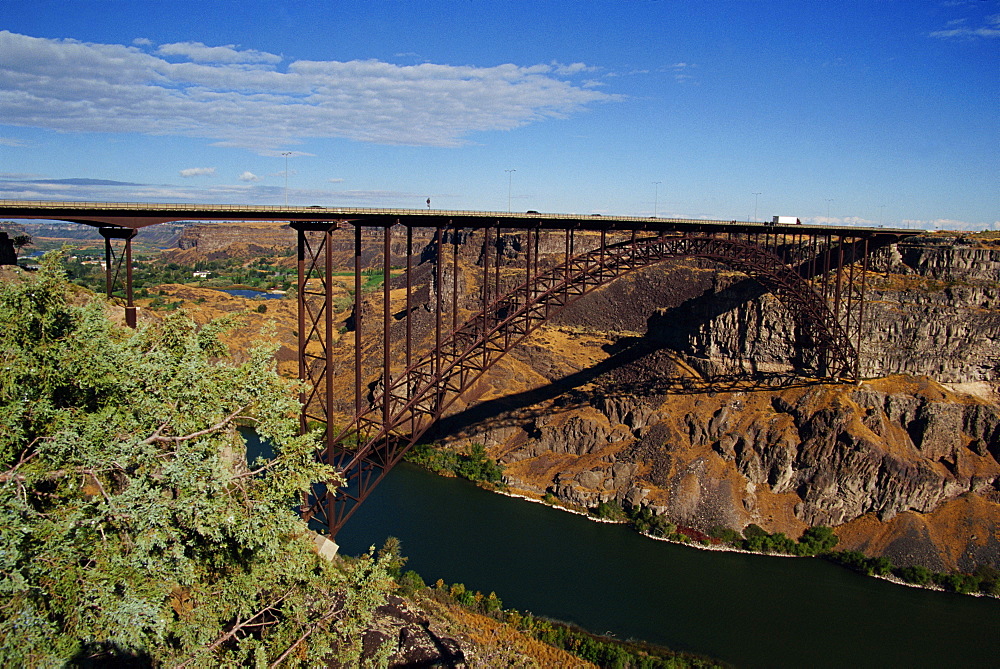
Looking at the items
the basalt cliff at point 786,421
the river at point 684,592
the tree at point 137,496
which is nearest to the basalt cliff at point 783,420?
the basalt cliff at point 786,421

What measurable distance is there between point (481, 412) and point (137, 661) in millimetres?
29539

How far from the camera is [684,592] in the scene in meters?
24.4

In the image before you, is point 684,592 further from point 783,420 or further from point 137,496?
point 137,496

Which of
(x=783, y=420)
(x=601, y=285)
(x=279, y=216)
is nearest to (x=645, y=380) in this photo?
(x=783, y=420)

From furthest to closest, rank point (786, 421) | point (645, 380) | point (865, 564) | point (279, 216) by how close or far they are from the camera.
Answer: point (645, 380) < point (786, 421) < point (865, 564) < point (279, 216)

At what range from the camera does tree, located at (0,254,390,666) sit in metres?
6.71

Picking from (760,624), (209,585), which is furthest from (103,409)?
(760,624)

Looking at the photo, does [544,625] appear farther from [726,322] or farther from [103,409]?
[726,322]

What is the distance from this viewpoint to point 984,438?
29156 millimetres

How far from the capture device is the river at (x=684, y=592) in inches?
845

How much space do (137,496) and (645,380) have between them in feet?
102

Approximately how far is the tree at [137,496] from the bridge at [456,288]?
2.63 m

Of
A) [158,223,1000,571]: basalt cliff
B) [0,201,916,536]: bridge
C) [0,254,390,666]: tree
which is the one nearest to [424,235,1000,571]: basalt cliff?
[158,223,1000,571]: basalt cliff

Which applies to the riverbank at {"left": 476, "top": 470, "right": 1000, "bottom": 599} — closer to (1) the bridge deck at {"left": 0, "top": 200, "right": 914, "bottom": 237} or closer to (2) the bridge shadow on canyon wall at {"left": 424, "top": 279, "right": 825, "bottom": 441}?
(2) the bridge shadow on canyon wall at {"left": 424, "top": 279, "right": 825, "bottom": 441}
